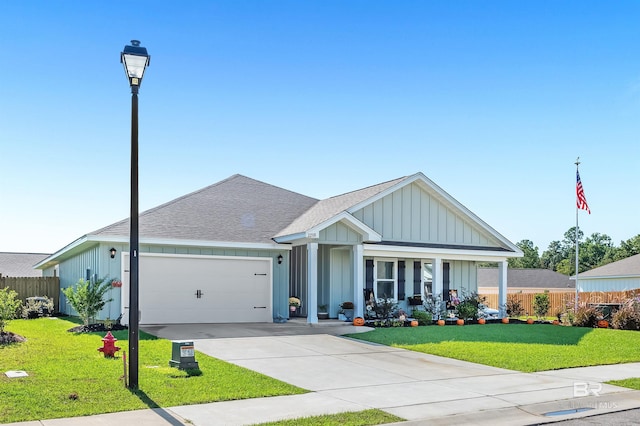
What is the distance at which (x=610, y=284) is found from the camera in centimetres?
3956

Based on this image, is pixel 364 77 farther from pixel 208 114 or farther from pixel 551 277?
pixel 551 277

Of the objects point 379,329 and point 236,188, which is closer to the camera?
point 379,329

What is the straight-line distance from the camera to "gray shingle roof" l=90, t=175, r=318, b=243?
65.1 feet

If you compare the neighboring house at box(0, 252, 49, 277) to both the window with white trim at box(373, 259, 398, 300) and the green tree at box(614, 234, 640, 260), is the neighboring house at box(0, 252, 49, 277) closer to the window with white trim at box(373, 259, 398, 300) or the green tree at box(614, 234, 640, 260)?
the window with white trim at box(373, 259, 398, 300)

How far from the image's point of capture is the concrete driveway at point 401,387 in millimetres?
8430

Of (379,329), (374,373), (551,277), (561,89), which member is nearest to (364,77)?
(561,89)

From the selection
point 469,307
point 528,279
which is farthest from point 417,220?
point 528,279

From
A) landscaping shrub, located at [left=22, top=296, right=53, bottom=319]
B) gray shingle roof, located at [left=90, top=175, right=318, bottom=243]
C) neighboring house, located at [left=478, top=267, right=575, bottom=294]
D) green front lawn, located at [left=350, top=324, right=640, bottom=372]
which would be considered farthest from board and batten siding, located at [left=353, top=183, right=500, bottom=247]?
neighboring house, located at [left=478, top=267, right=575, bottom=294]

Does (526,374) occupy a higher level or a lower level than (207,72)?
lower

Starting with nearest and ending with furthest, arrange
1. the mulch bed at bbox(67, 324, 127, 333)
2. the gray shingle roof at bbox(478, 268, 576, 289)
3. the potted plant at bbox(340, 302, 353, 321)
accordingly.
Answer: the mulch bed at bbox(67, 324, 127, 333)
the potted plant at bbox(340, 302, 353, 321)
the gray shingle roof at bbox(478, 268, 576, 289)

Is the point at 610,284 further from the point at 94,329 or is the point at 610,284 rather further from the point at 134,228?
the point at 134,228

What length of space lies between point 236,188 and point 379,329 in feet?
31.5

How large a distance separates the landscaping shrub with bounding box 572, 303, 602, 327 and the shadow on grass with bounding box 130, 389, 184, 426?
1727cm

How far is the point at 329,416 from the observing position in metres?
8.15
